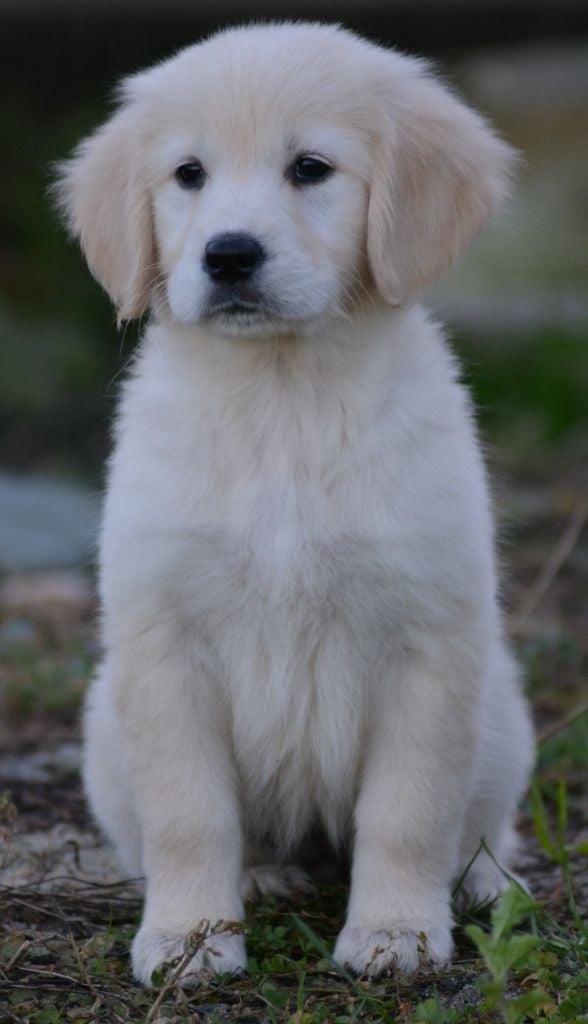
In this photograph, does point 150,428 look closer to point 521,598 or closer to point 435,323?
point 435,323

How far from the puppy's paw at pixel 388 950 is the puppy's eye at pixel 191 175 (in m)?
1.68

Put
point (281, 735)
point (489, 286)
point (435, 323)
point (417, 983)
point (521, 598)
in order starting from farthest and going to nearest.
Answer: point (489, 286) → point (521, 598) → point (435, 323) → point (281, 735) → point (417, 983)

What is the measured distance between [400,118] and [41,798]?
89.9 inches

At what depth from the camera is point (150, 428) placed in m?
3.53

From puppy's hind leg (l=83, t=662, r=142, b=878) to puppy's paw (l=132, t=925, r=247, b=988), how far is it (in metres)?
0.44

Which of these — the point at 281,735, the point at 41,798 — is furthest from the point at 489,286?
the point at 281,735

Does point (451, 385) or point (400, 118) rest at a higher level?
point (400, 118)

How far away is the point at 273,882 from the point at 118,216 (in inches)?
65.2

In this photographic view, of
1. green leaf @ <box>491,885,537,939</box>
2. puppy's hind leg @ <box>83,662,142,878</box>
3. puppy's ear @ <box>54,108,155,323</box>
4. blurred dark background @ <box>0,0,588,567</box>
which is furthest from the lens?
blurred dark background @ <box>0,0,588,567</box>

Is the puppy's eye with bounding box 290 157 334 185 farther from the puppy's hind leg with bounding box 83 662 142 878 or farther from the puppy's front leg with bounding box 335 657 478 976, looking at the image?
the puppy's hind leg with bounding box 83 662 142 878

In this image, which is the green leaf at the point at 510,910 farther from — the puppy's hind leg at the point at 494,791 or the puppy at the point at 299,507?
the puppy's hind leg at the point at 494,791

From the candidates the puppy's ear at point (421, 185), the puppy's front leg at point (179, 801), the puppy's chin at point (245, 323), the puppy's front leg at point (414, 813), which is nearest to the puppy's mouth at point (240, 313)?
the puppy's chin at point (245, 323)

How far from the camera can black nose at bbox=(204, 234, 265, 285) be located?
3.24 meters

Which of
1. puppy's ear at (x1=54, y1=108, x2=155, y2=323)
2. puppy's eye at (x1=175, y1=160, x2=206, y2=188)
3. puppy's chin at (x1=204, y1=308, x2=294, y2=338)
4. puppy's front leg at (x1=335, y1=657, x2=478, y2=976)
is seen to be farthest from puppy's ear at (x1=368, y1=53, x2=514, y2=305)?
puppy's front leg at (x1=335, y1=657, x2=478, y2=976)
